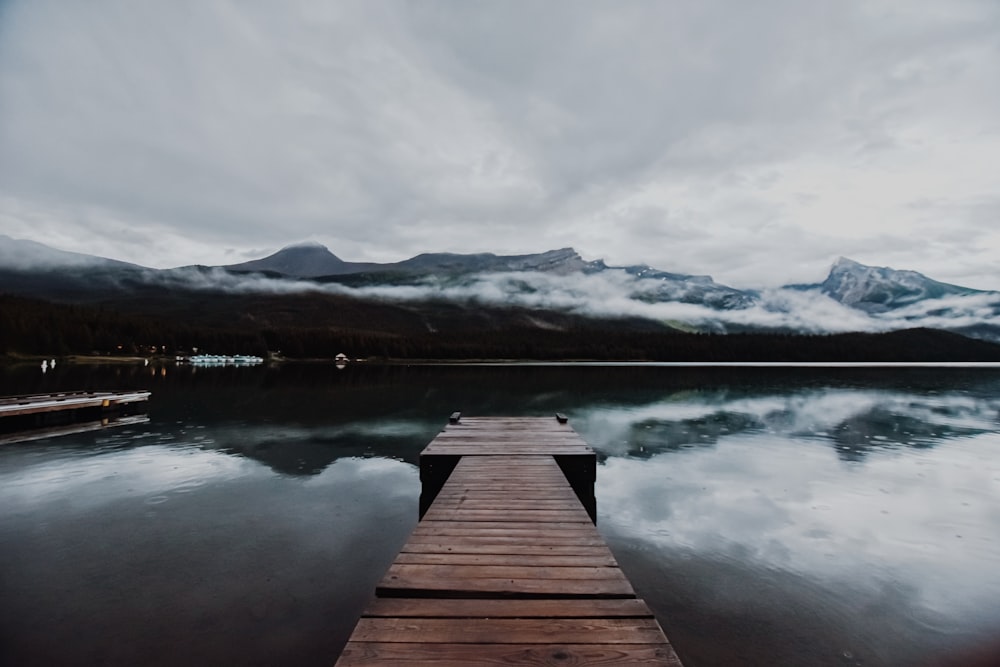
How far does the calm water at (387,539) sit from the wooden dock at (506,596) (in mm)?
2414

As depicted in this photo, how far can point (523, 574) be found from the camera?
594cm

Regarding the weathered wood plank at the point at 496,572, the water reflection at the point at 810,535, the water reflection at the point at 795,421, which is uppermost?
the weathered wood plank at the point at 496,572

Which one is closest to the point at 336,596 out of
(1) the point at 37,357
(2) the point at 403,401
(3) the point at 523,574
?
(3) the point at 523,574

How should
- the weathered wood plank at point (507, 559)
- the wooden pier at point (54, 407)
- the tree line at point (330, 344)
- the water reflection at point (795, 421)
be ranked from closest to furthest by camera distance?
the weathered wood plank at point (507, 559) → the wooden pier at point (54, 407) → the water reflection at point (795, 421) → the tree line at point (330, 344)

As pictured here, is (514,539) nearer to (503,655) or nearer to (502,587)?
(502,587)

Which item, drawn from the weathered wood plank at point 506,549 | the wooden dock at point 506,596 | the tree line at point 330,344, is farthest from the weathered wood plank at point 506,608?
the tree line at point 330,344

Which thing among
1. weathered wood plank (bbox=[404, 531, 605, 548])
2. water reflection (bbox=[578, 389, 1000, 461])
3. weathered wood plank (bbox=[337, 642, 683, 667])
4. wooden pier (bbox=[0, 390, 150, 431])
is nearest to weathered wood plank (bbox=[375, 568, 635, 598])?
weathered wood plank (bbox=[337, 642, 683, 667])

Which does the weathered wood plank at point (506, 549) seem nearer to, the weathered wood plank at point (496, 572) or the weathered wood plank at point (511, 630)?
the weathered wood plank at point (496, 572)

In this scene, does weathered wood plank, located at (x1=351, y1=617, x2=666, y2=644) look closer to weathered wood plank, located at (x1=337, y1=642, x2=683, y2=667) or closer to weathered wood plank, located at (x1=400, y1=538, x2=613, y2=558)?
weathered wood plank, located at (x1=337, y1=642, x2=683, y2=667)

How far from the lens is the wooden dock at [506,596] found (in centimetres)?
436

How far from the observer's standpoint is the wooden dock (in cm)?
436

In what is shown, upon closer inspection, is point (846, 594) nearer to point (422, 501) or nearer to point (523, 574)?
point (523, 574)

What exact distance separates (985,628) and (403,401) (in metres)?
36.6

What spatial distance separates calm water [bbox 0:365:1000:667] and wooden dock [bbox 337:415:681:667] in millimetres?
2414
